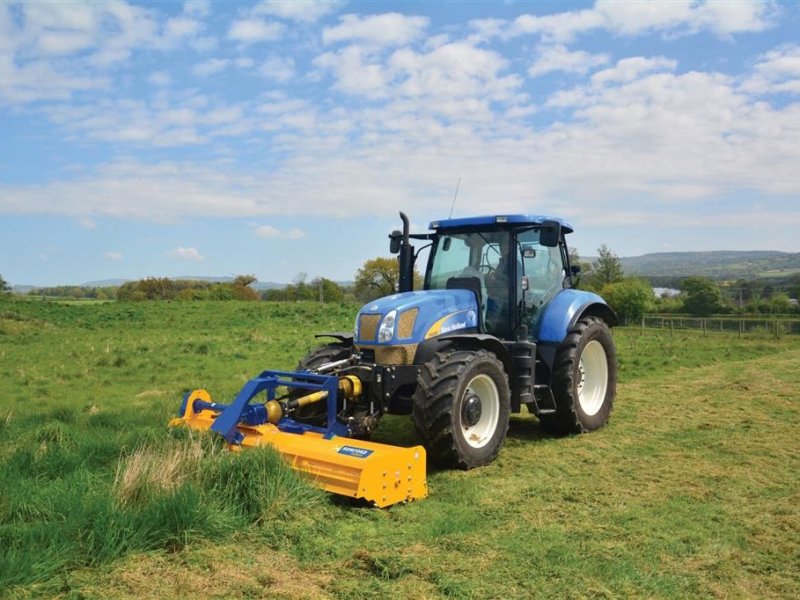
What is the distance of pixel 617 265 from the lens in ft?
212

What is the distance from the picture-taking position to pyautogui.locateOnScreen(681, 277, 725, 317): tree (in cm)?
5528

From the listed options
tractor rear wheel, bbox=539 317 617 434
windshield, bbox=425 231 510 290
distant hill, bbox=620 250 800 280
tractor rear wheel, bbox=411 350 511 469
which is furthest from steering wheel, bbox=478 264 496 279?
distant hill, bbox=620 250 800 280

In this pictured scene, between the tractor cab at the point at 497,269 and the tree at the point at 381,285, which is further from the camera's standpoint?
the tree at the point at 381,285

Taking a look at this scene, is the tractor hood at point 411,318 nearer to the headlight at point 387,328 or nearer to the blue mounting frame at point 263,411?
the headlight at point 387,328

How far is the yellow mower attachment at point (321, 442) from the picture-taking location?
498 cm

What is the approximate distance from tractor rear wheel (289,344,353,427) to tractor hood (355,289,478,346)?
1.73 ft

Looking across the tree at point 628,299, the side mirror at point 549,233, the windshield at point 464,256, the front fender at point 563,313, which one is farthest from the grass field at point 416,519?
the tree at point 628,299

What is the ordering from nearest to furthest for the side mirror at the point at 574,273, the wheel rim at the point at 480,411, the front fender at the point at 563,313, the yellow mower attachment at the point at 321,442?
the yellow mower attachment at the point at 321,442
the wheel rim at the point at 480,411
the front fender at the point at 563,313
the side mirror at the point at 574,273

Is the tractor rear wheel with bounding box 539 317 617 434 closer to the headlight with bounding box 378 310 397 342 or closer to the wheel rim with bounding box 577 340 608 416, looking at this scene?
the wheel rim with bounding box 577 340 608 416

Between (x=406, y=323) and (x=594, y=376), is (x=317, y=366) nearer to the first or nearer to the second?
(x=406, y=323)

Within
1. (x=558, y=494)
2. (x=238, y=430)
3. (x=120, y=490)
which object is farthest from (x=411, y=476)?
(x=120, y=490)

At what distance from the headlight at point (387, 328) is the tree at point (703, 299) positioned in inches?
2086

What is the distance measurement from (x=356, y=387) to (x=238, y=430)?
3.54 feet

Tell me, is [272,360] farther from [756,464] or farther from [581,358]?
[756,464]
